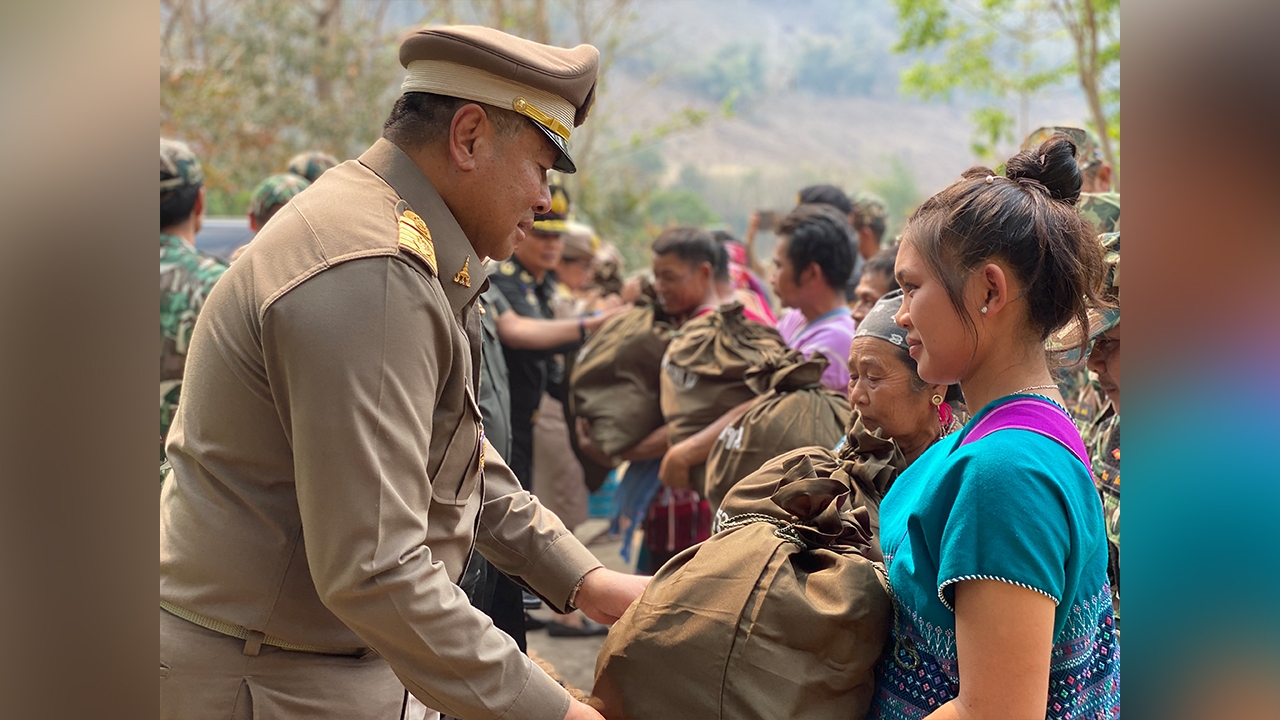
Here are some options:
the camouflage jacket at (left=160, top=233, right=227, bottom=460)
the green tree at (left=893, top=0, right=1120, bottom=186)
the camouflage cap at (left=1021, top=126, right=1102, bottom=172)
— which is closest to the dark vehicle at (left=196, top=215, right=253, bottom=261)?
the camouflage jacket at (left=160, top=233, right=227, bottom=460)

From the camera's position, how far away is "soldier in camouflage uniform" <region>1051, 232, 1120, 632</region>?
2322 millimetres

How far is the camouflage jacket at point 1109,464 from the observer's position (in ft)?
8.19

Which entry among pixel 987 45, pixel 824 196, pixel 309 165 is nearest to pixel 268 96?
pixel 309 165

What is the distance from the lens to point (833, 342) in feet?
12.3

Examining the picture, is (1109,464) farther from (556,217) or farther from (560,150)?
(556,217)

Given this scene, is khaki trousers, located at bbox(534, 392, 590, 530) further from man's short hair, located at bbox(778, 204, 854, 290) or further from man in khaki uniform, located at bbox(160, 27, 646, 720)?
man in khaki uniform, located at bbox(160, 27, 646, 720)

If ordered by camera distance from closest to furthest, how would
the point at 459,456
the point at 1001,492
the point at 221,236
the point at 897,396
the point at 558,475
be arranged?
the point at 1001,492, the point at 459,456, the point at 897,396, the point at 558,475, the point at 221,236

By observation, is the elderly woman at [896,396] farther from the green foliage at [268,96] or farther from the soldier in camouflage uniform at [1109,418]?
the green foliage at [268,96]

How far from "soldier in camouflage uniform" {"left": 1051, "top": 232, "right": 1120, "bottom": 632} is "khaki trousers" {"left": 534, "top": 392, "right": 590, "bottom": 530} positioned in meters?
3.61

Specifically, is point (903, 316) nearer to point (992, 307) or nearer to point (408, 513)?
point (992, 307)

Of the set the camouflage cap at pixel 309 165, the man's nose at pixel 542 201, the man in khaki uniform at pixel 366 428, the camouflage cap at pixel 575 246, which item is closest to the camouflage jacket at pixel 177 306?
the camouflage cap at pixel 309 165

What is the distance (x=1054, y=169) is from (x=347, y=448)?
1.18 m

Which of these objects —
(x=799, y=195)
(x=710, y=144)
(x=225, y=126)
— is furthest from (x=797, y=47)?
(x=799, y=195)
